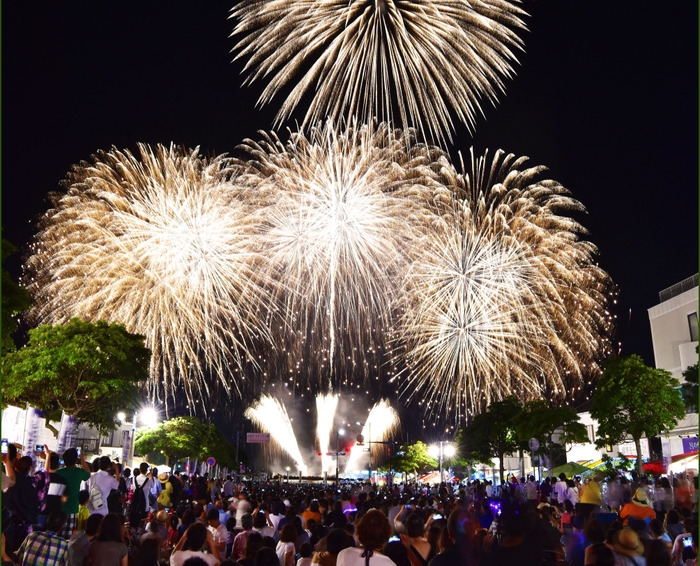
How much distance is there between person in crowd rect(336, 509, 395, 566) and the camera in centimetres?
629

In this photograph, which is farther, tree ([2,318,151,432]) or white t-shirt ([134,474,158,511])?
tree ([2,318,151,432])

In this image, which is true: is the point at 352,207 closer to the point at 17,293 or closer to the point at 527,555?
the point at 17,293

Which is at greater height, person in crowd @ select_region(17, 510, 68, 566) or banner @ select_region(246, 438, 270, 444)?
banner @ select_region(246, 438, 270, 444)

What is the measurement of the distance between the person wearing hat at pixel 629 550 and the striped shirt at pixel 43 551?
5917 mm

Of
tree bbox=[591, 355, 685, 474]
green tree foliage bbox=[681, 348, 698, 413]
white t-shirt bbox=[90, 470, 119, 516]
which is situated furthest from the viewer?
green tree foliage bbox=[681, 348, 698, 413]

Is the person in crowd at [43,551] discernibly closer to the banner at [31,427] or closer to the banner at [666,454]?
the banner at [31,427]

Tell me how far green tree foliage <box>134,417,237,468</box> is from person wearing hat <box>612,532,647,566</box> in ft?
240

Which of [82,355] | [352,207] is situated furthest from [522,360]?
[82,355]

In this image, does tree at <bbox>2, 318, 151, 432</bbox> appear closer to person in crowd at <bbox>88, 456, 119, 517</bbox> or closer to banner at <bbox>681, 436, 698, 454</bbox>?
person in crowd at <bbox>88, 456, 119, 517</bbox>

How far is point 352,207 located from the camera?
30.2 meters

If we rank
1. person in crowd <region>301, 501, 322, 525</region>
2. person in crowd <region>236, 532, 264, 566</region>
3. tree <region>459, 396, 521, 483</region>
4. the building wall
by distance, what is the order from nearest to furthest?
1. person in crowd <region>236, 532, 264, 566</region>
2. person in crowd <region>301, 501, 322, 525</region>
3. the building wall
4. tree <region>459, 396, 521, 483</region>

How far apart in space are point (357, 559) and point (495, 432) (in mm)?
54095

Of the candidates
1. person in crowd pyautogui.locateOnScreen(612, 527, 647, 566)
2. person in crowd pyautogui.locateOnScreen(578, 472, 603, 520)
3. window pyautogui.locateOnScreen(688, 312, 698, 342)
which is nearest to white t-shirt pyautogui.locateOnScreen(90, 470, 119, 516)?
person in crowd pyautogui.locateOnScreen(612, 527, 647, 566)

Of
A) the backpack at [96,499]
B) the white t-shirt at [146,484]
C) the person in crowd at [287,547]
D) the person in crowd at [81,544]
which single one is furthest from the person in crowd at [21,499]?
the white t-shirt at [146,484]
